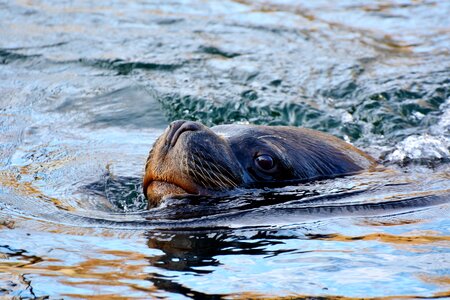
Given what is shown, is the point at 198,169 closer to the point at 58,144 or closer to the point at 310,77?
the point at 58,144

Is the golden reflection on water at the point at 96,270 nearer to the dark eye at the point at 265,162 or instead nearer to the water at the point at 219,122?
the water at the point at 219,122

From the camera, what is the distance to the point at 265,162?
4.65 metres

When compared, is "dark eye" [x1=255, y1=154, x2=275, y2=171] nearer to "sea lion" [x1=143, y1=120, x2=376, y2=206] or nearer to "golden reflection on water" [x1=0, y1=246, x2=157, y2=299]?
"sea lion" [x1=143, y1=120, x2=376, y2=206]

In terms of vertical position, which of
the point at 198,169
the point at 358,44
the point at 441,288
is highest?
the point at 358,44

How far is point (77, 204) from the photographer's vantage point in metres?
4.62

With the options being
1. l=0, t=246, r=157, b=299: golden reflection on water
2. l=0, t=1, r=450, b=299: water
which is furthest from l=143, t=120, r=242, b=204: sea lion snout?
l=0, t=246, r=157, b=299: golden reflection on water

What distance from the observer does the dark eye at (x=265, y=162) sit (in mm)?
4621

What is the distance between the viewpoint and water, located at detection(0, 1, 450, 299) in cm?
338

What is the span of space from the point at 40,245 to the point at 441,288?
65.6 inches

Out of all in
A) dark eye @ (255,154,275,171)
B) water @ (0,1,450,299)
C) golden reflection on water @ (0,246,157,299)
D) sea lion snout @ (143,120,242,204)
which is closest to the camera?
golden reflection on water @ (0,246,157,299)

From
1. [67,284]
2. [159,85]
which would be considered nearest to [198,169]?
[67,284]

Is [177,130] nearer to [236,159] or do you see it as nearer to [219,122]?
[236,159]

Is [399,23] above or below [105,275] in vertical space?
above

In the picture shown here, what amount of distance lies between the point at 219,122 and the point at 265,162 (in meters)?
2.14
